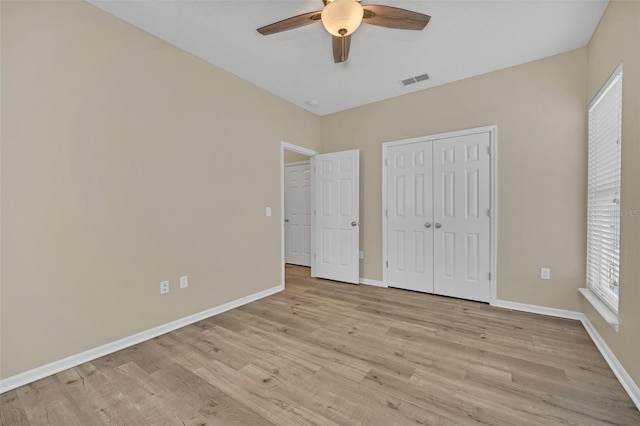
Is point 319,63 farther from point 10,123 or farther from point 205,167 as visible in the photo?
point 10,123

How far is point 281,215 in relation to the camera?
3.83 m

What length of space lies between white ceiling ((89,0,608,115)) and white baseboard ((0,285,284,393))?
267 centimetres

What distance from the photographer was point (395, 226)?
12.5 feet

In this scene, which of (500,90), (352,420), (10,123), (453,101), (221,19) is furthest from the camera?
(453,101)

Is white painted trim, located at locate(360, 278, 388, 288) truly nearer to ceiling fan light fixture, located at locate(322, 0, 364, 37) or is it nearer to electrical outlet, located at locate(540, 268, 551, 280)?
electrical outlet, located at locate(540, 268, 551, 280)

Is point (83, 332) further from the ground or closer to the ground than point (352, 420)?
further from the ground

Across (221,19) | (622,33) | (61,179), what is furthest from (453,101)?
(61,179)

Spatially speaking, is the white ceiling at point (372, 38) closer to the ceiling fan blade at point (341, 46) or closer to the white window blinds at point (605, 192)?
the ceiling fan blade at point (341, 46)

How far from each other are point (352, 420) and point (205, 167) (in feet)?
8.38

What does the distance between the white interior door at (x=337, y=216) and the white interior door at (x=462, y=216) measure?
1.12m

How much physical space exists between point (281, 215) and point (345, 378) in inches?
93.7

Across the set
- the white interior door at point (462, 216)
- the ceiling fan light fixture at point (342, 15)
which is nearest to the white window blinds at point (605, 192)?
the white interior door at point (462, 216)

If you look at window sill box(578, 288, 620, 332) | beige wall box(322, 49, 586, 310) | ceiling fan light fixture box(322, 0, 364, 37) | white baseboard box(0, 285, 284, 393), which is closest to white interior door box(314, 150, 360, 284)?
beige wall box(322, 49, 586, 310)

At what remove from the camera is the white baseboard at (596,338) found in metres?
1.62
